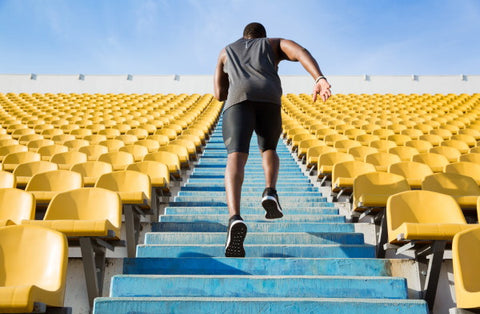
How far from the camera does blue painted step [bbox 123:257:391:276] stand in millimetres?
2291

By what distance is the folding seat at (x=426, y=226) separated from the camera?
199cm

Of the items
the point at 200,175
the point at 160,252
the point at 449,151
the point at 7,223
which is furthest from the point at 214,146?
the point at 7,223

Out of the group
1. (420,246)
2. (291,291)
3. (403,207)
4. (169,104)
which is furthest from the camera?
(169,104)

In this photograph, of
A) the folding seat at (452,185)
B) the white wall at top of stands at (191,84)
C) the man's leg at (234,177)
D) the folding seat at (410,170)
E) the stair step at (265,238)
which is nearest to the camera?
the man's leg at (234,177)

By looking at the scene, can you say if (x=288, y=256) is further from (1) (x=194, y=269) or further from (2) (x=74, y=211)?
(2) (x=74, y=211)

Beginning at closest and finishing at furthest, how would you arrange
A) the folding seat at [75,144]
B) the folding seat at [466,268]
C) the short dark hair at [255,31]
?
the folding seat at [466,268]
the short dark hair at [255,31]
the folding seat at [75,144]

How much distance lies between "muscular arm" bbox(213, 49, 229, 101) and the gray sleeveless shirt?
0.06 metres

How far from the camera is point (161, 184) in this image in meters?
3.30

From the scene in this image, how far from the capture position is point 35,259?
1.79 metres

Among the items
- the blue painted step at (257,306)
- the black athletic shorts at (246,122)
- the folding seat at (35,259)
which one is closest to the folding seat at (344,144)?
the black athletic shorts at (246,122)

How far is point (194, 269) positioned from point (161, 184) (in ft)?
3.67

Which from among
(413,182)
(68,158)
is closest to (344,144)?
(413,182)

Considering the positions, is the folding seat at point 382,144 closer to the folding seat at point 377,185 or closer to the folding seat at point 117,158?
the folding seat at point 377,185

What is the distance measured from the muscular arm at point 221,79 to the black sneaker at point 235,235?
75cm
